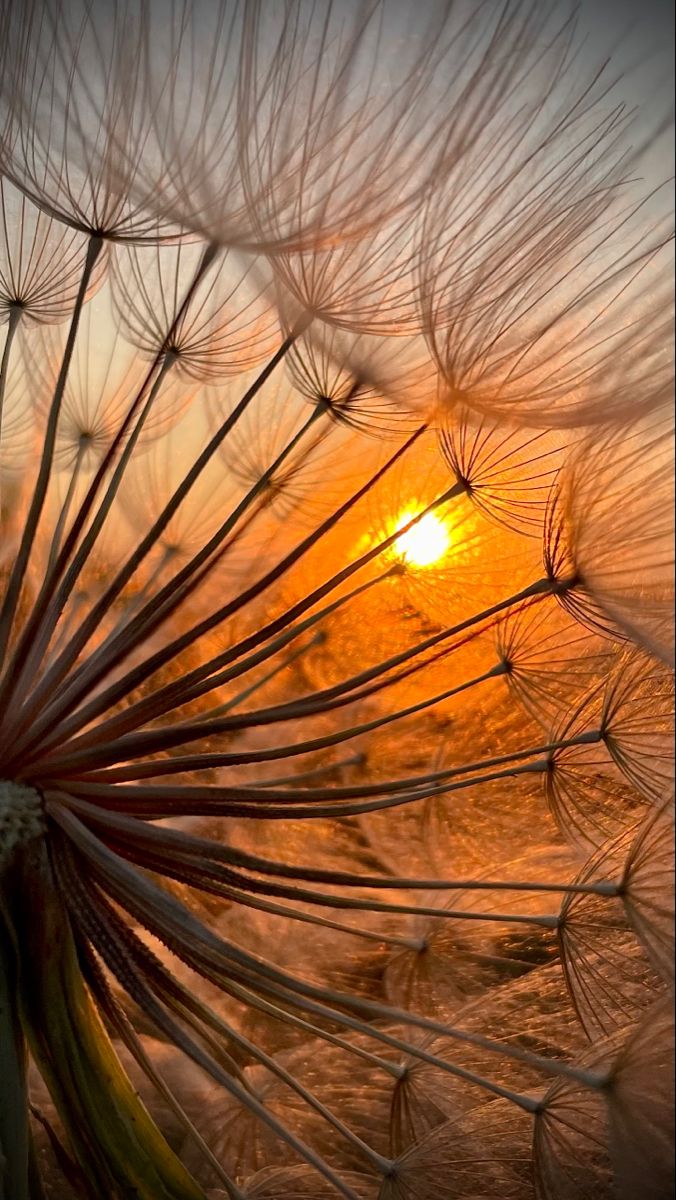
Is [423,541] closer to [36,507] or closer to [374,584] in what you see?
[374,584]

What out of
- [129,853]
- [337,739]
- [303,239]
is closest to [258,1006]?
[129,853]

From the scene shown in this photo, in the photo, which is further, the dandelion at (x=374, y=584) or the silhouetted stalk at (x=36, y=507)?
the silhouetted stalk at (x=36, y=507)

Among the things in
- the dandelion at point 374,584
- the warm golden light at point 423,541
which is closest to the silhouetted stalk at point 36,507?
the dandelion at point 374,584

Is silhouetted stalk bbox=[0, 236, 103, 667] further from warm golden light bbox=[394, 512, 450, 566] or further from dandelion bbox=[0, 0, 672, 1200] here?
warm golden light bbox=[394, 512, 450, 566]

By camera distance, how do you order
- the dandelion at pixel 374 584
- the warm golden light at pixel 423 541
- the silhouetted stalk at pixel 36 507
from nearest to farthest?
the dandelion at pixel 374 584 < the silhouetted stalk at pixel 36 507 < the warm golden light at pixel 423 541

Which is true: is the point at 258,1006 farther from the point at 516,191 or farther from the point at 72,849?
the point at 516,191

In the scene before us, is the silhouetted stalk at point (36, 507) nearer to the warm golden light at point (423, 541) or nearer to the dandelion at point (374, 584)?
the dandelion at point (374, 584)

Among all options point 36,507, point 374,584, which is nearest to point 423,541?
point 374,584

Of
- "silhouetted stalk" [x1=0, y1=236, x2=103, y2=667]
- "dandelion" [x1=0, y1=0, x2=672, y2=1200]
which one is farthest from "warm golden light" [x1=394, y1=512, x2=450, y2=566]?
"silhouetted stalk" [x1=0, y1=236, x2=103, y2=667]
